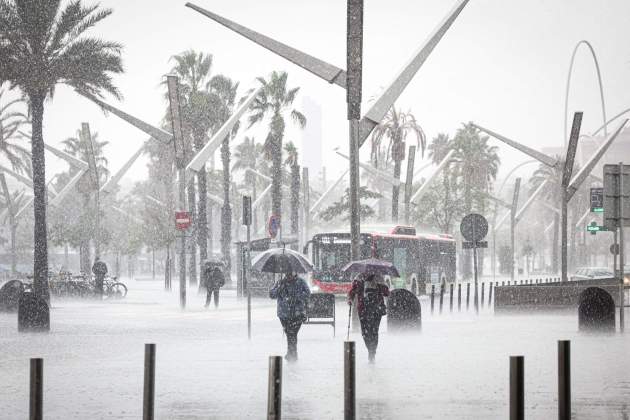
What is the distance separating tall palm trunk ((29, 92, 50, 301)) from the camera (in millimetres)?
34969

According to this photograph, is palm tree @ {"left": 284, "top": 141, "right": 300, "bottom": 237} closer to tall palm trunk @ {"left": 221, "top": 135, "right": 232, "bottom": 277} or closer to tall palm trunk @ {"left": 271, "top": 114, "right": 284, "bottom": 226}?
tall palm trunk @ {"left": 271, "top": 114, "right": 284, "bottom": 226}

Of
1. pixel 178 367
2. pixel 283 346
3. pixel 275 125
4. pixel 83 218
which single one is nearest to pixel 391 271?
pixel 283 346

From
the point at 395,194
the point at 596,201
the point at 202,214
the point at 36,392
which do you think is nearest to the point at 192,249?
the point at 202,214

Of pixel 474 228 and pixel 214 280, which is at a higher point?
pixel 474 228

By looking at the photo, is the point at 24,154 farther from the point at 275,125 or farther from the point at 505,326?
the point at 505,326

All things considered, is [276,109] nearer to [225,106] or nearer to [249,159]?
[225,106]

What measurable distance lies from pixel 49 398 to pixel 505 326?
1729 centimetres

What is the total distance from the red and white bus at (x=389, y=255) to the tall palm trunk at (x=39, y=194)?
12.4m

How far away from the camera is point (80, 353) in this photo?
21.3m

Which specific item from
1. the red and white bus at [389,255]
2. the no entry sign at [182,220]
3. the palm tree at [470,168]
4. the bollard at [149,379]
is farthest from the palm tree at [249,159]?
the bollard at [149,379]

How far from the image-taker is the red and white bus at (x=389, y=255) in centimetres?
4588

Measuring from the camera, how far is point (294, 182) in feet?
219

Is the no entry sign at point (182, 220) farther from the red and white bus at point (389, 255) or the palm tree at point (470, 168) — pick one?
the palm tree at point (470, 168)

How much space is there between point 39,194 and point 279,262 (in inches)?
600
